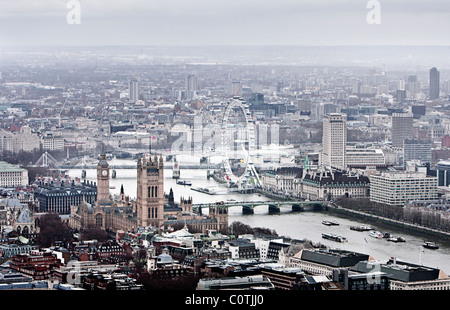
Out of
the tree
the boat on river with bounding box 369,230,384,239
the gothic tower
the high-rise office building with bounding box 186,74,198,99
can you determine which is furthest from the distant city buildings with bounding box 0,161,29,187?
the high-rise office building with bounding box 186,74,198,99

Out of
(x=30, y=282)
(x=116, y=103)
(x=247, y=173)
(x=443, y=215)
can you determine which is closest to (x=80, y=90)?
(x=247, y=173)

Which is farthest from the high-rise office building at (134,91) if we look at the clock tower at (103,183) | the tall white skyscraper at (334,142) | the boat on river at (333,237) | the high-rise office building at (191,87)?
the boat on river at (333,237)

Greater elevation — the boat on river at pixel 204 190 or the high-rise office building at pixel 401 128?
the high-rise office building at pixel 401 128

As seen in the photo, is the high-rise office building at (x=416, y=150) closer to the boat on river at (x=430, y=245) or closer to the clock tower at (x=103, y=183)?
the clock tower at (x=103, y=183)

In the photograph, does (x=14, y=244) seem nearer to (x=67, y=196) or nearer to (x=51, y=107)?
(x=67, y=196)
